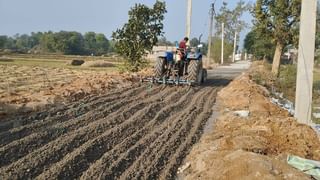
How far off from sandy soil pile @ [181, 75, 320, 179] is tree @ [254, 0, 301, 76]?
1982 cm

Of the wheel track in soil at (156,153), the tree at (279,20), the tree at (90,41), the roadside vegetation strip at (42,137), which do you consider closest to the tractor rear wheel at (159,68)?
the wheel track in soil at (156,153)

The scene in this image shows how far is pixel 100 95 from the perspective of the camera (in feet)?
44.6

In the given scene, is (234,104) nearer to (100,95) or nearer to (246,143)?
(100,95)

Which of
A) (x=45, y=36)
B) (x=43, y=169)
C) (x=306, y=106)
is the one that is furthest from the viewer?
(x=45, y=36)

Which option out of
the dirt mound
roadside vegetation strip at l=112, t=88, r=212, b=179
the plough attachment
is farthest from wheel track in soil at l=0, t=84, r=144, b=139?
the plough attachment

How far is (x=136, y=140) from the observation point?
9.10 metres

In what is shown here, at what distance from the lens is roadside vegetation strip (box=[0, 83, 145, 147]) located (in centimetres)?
804

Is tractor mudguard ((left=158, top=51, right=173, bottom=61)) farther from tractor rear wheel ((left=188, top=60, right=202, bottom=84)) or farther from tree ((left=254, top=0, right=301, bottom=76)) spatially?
tree ((left=254, top=0, right=301, bottom=76))

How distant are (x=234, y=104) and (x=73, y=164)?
8660 mm

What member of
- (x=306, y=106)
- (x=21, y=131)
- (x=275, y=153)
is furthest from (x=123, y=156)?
(x=306, y=106)

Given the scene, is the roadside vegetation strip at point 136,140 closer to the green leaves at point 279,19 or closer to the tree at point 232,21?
the green leaves at point 279,19

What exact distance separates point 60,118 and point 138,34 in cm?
1468

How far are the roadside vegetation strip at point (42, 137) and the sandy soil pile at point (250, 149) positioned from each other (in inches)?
92.1

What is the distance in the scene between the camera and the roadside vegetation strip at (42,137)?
7.15 m
